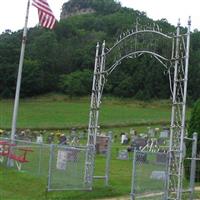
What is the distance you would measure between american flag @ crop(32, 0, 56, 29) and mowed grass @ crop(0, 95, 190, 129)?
32.1 m

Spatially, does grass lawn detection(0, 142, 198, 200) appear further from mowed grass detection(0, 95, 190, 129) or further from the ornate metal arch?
mowed grass detection(0, 95, 190, 129)

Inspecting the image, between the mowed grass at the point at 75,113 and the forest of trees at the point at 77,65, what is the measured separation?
3.37 m

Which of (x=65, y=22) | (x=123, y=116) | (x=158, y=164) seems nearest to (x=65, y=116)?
(x=123, y=116)

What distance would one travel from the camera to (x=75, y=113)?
6938cm

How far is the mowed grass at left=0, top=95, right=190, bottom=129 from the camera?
5727 centimetres

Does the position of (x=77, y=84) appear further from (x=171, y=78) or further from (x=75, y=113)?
(x=171, y=78)

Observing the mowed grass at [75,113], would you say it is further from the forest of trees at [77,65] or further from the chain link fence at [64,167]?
the chain link fence at [64,167]

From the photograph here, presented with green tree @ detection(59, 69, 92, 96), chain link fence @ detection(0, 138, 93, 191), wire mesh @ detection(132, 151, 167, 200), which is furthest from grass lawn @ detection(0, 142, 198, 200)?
green tree @ detection(59, 69, 92, 96)

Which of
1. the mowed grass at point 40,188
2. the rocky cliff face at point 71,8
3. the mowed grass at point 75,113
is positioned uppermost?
the rocky cliff face at point 71,8

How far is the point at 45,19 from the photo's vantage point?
2148 cm

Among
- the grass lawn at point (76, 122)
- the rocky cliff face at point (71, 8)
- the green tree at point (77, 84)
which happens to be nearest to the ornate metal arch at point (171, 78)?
the grass lawn at point (76, 122)

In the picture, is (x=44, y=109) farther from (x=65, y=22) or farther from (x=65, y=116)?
(x=65, y=22)

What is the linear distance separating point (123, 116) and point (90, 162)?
48025 mm

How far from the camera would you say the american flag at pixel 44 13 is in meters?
21.4
